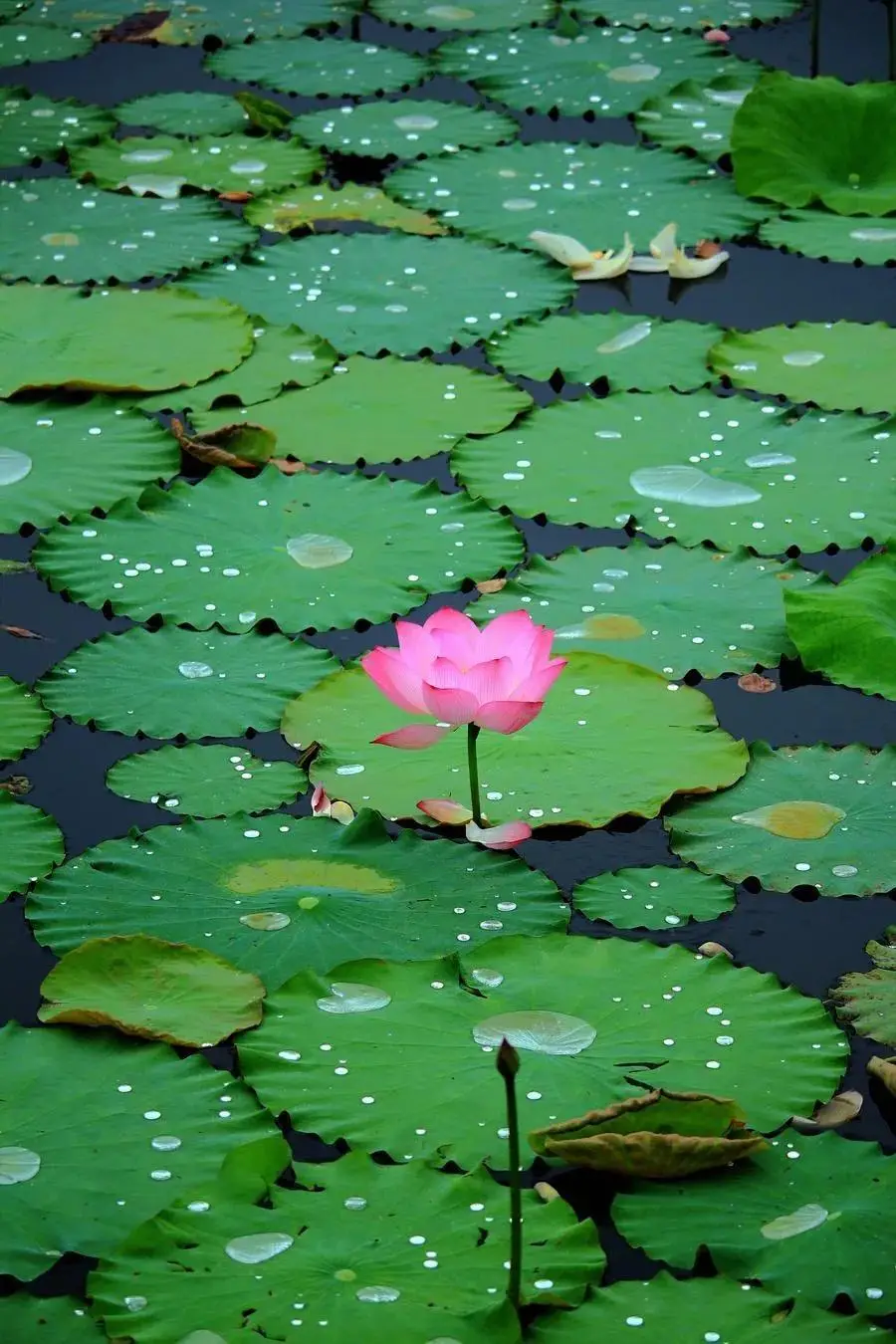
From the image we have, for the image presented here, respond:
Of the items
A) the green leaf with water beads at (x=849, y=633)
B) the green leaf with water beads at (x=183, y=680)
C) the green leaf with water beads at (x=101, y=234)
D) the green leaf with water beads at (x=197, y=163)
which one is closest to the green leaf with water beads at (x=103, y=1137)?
Answer: the green leaf with water beads at (x=183, y=680)

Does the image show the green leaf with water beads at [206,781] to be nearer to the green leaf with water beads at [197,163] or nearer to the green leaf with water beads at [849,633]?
the green leaf with water beads at [849,633]

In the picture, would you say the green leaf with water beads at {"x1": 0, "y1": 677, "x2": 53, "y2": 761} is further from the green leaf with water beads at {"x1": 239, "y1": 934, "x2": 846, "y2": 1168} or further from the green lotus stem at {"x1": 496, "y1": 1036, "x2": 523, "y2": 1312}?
the green lotus stem at {"x1": 496, "y1": 1036, "x2": 523, "y2": 1312}

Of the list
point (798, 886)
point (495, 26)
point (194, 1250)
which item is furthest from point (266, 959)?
point (495, 26)

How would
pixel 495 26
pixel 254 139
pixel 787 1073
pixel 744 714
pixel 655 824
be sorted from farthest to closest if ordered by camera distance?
1. pixel 495 26
2. pixel 254 139
3. pixel 744 714
4. pixel 655 824
5. pixel 787 1073

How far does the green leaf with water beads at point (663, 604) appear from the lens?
2.23m

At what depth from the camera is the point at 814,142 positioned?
11.8 feet

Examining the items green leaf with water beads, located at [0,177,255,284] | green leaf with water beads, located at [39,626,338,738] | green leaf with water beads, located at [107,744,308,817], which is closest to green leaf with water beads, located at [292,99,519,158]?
green leaf with water beads, located at [0,177,255,284]

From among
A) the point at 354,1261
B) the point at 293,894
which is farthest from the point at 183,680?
the point at 354,1261

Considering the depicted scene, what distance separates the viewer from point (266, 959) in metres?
1.75

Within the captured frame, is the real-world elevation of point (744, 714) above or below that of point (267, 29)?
below

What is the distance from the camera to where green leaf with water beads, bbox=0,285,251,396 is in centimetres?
288

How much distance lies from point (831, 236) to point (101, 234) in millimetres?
1372

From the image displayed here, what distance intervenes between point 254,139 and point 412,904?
2.45 m

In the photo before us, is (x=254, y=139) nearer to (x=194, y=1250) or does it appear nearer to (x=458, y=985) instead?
(x=458, y=985)
